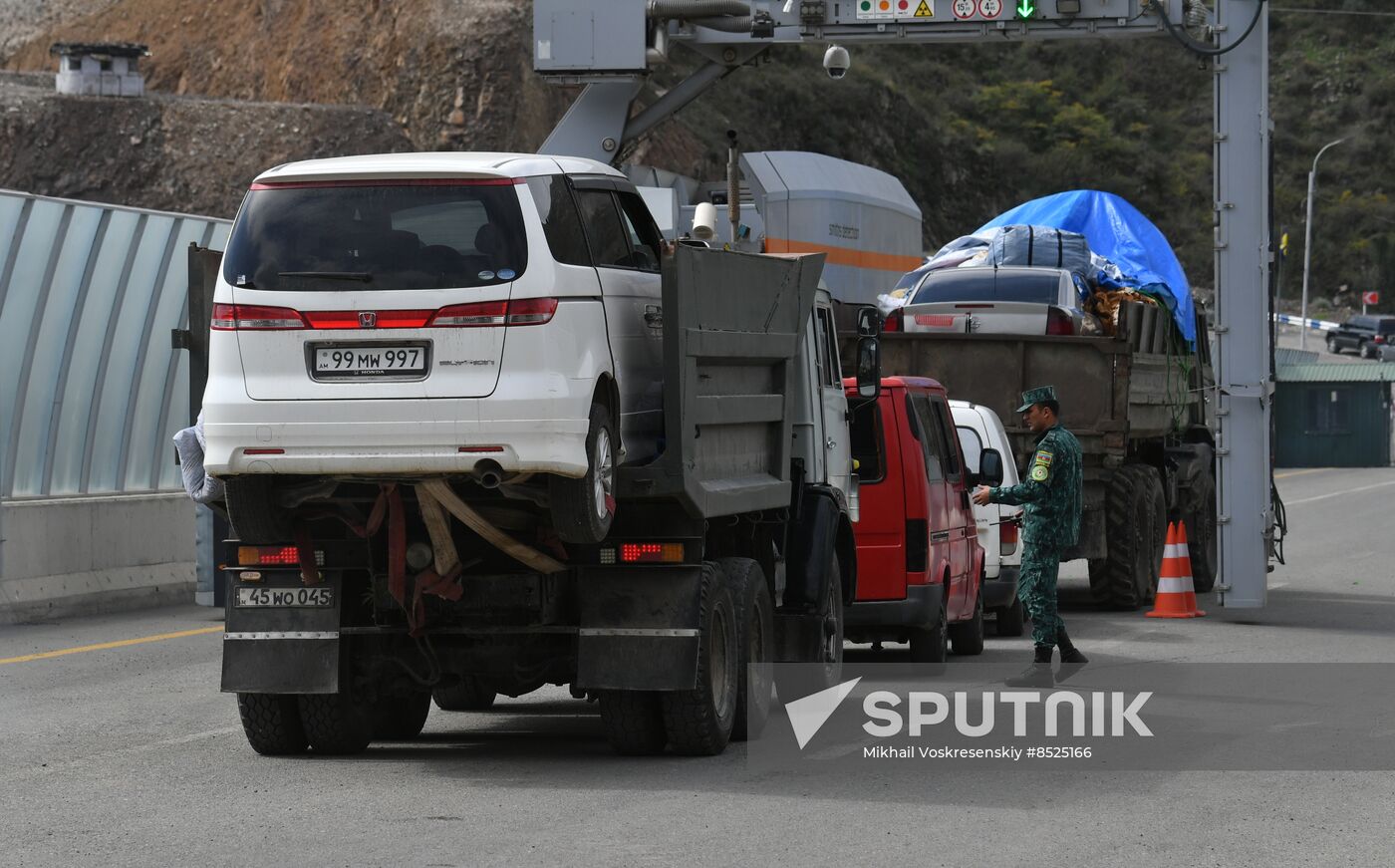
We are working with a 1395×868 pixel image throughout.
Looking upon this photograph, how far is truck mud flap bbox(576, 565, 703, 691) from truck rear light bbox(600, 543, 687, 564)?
44 mm

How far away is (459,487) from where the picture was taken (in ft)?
30.0

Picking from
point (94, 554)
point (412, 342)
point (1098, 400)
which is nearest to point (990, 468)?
point (412, 342)

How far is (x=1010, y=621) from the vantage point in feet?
56.4

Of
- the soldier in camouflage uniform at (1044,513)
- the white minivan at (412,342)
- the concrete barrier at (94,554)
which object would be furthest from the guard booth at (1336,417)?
the white minivan at (412,342)

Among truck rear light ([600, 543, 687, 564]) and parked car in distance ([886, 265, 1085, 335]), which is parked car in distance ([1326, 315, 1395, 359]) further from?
truck rear light ([600, 543, 687, 564])

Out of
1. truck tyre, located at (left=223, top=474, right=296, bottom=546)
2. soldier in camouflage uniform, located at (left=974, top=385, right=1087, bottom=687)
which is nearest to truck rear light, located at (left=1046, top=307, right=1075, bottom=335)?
soldier in camouflage uniform, located at (left=974, top=385, right=1087, bottom=687)

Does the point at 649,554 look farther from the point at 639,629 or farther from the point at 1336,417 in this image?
the point at 1336,417

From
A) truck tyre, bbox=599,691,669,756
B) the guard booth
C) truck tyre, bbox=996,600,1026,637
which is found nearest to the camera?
truck tyre, bbox=599,691,669,756

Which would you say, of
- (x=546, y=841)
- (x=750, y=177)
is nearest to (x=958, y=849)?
(x=546, y=841)

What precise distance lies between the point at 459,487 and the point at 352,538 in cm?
75

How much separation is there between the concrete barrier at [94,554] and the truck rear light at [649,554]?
8638 mm

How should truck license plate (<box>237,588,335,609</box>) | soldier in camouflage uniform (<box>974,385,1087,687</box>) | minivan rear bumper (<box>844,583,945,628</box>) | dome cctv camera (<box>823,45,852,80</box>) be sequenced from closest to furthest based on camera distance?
truck license plate (<box>237,588,335,609</box>) < soldier in camouflage uniform (<box>974,385,1087,687</box>) < minivan rear bumper (<box>844,583,945,628</box>) < dome cctv camera (<box>823,45,852,80</box>)

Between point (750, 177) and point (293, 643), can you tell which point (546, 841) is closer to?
point (293, 643)

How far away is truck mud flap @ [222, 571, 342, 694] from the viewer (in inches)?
373
